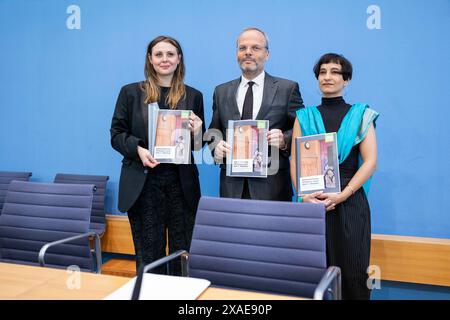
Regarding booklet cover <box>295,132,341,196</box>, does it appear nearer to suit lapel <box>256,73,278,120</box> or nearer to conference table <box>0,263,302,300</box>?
suit lapel <box>256,73,278,120</box>

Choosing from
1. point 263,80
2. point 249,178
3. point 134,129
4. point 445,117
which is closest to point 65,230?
point 134,129

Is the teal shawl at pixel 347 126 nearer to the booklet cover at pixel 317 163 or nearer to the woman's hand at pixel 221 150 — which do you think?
the booklet cover at pixel 317 163

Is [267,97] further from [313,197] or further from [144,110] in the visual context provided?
[144,110]

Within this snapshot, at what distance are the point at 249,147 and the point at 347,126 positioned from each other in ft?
1.73

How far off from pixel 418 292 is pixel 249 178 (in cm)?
164

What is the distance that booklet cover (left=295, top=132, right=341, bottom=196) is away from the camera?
187 centimetres

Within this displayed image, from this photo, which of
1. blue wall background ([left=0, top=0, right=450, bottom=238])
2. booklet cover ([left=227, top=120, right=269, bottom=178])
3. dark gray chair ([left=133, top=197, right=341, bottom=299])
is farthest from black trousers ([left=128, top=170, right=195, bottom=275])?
blue wall background ([left=0, top=0, right=450, bottom=238])

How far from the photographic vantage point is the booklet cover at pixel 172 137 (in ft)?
7.01

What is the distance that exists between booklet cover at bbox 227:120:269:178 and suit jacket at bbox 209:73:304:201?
10cm

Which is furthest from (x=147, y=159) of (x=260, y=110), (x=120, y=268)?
(x=120, y=268)

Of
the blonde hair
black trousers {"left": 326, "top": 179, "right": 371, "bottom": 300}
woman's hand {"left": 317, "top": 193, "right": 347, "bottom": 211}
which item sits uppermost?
the blonde hair

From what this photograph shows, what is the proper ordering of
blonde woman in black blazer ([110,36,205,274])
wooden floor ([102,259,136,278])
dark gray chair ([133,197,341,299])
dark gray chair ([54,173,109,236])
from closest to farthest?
1. dark gray chair ([133,197,341,299])
2. blonde woman in black blazer ([110,36,205,274])
3. wooden floor ([102,259,136,278])
4. dark gray chair ([54,173,109,236])

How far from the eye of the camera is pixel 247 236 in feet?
5.06
